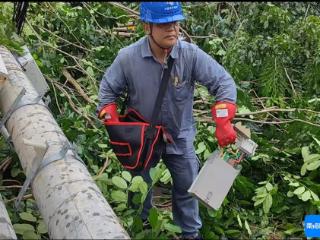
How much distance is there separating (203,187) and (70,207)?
999 mm

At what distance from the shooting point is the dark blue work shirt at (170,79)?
2.82 m

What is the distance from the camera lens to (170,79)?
2.81 m

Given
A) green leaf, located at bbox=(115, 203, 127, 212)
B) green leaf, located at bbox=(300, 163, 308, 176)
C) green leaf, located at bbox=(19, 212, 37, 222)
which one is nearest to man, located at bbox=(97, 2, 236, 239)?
green leaf, located at bbox=(115, 203, 127, 212)

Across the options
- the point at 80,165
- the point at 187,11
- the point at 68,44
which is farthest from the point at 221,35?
the point at 80,165

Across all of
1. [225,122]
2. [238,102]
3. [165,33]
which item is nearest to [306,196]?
[225,122]

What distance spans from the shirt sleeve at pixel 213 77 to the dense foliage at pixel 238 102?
22.5 inches

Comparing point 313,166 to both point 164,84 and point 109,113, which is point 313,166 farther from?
point 109,113

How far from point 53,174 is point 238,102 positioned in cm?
249

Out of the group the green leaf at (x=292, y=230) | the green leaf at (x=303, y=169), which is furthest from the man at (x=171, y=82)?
the green leaf at (x=303, y=169)

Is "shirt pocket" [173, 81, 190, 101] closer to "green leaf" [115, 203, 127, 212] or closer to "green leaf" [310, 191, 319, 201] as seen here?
"green leaf" [115, 203, 127, 212]

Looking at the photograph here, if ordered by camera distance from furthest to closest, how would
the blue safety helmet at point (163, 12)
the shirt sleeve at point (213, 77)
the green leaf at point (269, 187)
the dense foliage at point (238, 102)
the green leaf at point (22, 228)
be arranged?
the green leaf at point (269, 187) → the dense foliage at point (238, 102) → the shirt sleeve at point (213, 77) → the green leaf at point (22, 228) → the blue safety helmet at point (163, 12)

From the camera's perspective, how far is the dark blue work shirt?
9.25ft

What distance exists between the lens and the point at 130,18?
5984 millimetres

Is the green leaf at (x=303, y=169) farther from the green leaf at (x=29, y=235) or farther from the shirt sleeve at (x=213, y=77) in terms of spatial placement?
the green leaf at (x=29, y=235)
